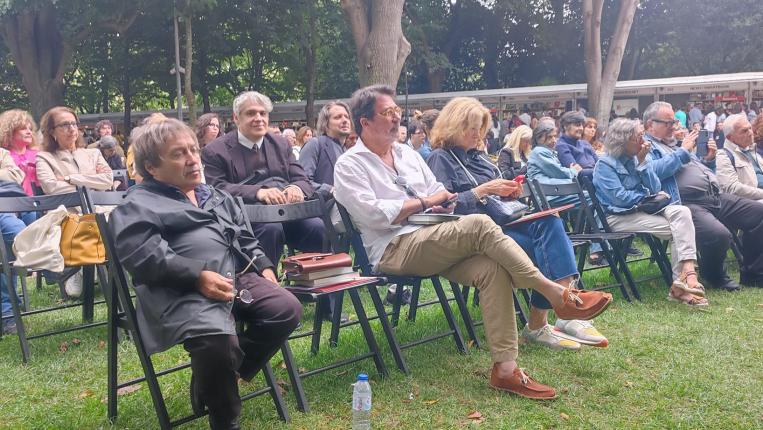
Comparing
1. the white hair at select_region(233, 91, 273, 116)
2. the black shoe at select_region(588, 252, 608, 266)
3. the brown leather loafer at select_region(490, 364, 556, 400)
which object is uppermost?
the white hair at select_region(233, 91, 273, 116)

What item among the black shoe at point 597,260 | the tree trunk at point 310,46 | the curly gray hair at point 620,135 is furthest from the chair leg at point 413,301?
the tree trunk at point 310,46

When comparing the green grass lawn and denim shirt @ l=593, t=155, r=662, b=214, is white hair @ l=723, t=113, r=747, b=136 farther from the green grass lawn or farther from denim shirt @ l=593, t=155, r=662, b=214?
the green grass lawn

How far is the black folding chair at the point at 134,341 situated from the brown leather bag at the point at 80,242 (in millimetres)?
994

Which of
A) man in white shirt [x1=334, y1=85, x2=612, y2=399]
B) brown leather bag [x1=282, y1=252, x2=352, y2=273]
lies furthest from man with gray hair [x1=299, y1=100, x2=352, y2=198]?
brown leather bag [x1=282, y1=252, x2=352, y2=273]

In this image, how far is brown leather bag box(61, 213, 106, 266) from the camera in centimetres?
418

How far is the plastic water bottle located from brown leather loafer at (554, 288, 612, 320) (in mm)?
1168

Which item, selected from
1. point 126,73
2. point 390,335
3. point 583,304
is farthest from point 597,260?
point 126,73

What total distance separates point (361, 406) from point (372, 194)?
4.21 feet

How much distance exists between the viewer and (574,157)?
819 cm

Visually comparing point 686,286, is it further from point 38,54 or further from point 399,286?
point 38,54

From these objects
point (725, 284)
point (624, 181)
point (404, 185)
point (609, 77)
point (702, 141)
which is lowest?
point (725, 284)

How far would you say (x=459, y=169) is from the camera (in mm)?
4582

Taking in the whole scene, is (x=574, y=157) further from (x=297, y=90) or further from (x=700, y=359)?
(x=297, y=90)

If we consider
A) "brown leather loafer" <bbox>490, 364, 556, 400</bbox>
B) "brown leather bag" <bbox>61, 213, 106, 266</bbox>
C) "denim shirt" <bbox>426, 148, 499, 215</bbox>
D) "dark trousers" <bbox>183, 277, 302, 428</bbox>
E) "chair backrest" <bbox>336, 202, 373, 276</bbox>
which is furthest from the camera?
"denim shirt" <bbox>426, 148, 499, 215</bbox>
